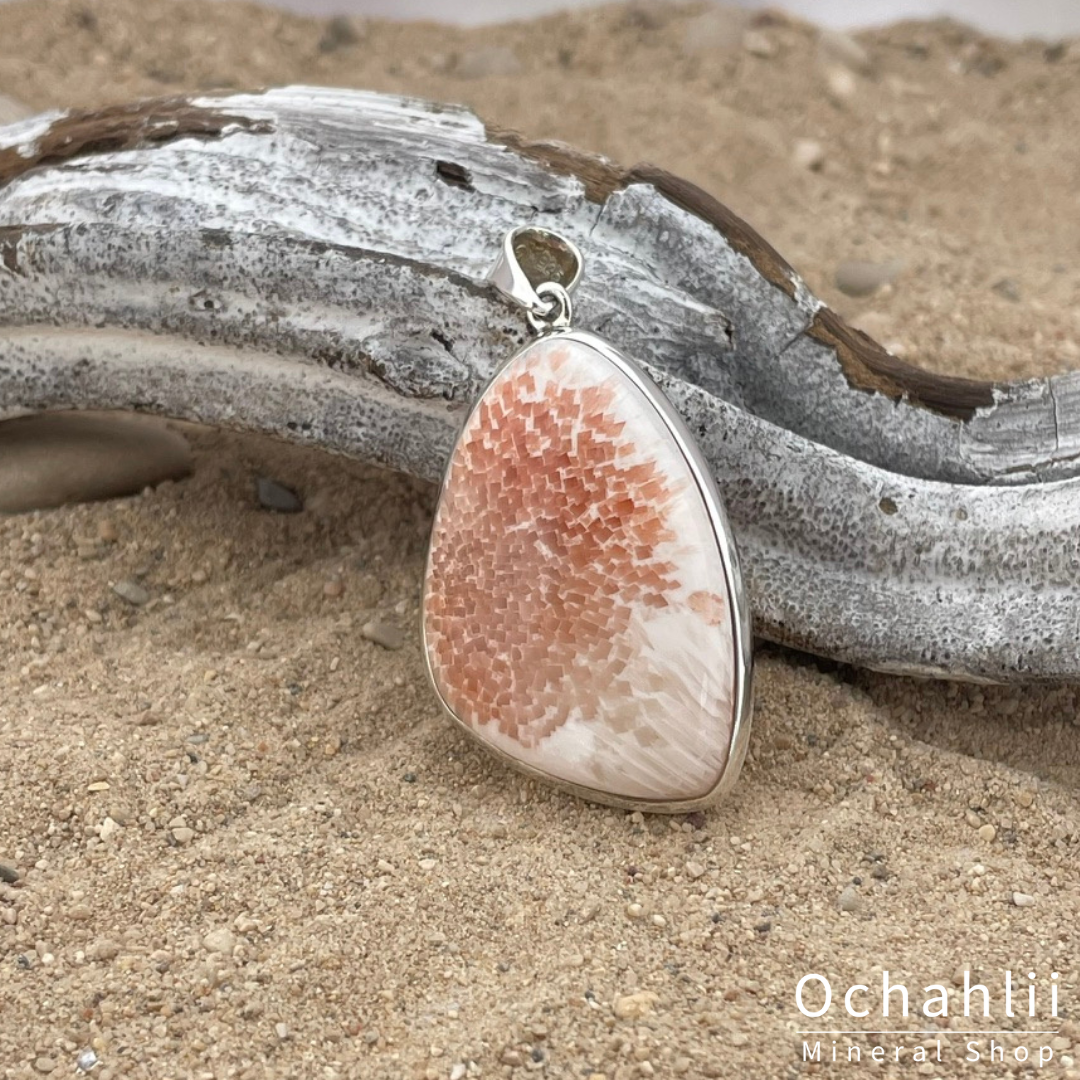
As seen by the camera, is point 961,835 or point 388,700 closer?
point 961,835

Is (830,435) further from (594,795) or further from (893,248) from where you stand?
(893,248)

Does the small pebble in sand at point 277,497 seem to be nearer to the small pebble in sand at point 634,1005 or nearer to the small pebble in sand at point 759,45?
the small pebble in sand at point 634,1005

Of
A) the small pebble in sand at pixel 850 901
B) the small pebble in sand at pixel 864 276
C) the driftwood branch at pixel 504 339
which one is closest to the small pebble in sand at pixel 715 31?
the small pebble in sand at pixel 864 276

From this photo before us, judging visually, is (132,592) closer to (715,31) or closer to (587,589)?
(587,589)

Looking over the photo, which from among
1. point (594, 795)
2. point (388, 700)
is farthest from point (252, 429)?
point (594, 795)

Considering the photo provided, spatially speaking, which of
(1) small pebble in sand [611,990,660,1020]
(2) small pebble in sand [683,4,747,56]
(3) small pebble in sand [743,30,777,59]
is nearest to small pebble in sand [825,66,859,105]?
(3) small pebble in sand [743,30,777,59]

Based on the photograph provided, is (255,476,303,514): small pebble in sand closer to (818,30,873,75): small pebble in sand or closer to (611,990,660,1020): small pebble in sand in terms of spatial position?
(611,990,660,1020): small pebble in sand
